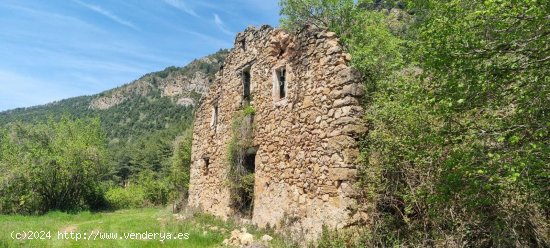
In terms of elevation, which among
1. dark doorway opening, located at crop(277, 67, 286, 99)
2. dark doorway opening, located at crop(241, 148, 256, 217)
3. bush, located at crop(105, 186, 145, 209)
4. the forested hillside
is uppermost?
the forested hillside

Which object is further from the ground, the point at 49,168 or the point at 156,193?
the point at 49,168

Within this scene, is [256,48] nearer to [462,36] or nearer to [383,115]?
[383,115]

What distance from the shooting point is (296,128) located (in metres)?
8.27

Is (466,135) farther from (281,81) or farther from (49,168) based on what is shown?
(49,168)

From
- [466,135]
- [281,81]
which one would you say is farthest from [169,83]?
[466,135]

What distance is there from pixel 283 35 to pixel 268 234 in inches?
187

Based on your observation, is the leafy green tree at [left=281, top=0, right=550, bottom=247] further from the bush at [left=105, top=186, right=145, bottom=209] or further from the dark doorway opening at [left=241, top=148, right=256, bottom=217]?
the bush at [left=105, top=186, right=145, bottom=209]

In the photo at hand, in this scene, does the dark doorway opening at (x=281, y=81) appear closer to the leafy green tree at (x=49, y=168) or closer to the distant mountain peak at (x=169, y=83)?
the leafy green tree at (x=49, y=168)

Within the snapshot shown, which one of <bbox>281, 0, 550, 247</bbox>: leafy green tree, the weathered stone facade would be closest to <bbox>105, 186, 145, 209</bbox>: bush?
the weathered stone facade

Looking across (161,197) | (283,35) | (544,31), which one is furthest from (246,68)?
(161,197)

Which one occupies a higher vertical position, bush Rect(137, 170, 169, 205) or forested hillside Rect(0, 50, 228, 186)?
forested hillside Rect(0, 50, 228, 186)

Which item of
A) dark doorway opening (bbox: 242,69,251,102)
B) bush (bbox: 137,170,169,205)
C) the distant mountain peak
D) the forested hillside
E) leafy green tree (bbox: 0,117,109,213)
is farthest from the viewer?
the distant mountain peak

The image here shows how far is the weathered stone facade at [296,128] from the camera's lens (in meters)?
6.83

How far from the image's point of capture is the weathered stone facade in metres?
6.83
